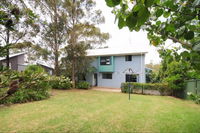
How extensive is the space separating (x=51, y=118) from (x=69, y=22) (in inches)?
451

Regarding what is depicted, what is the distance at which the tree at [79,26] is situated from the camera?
1278 cm

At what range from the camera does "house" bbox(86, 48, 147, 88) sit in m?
14.0

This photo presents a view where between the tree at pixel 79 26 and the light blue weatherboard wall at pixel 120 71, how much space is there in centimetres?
387

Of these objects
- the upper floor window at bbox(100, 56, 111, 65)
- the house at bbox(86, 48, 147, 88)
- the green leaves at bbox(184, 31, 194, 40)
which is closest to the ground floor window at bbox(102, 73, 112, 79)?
the house at bbox(86, 48, 147, 88)

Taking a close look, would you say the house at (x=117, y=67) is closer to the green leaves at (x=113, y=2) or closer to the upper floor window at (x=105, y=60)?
the upper floor window at (x=105, y=60)

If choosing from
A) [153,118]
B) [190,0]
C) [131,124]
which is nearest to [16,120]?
[131,124]

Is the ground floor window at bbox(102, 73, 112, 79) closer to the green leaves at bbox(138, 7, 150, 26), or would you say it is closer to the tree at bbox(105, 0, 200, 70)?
the tree at bbox(105, 0, 200, 70)

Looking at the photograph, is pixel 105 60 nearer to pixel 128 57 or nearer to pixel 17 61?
pixel 128 57

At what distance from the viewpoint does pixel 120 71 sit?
1533 cm

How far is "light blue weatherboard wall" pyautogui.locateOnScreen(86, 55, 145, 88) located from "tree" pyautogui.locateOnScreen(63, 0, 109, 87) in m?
3.87

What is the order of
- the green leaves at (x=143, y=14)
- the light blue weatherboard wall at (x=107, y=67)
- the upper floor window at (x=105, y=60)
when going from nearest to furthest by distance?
the green leaves at (x=143, y=14), the light blue weatherboard wall at (x=107, y=67), the upper floor window at (x=105, y=60)

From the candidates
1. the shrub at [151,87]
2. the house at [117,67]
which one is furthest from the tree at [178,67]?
the house at [117,67]

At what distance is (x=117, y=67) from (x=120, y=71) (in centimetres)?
70

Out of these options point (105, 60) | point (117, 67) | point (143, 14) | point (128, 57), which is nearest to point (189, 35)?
point (143, 14)
